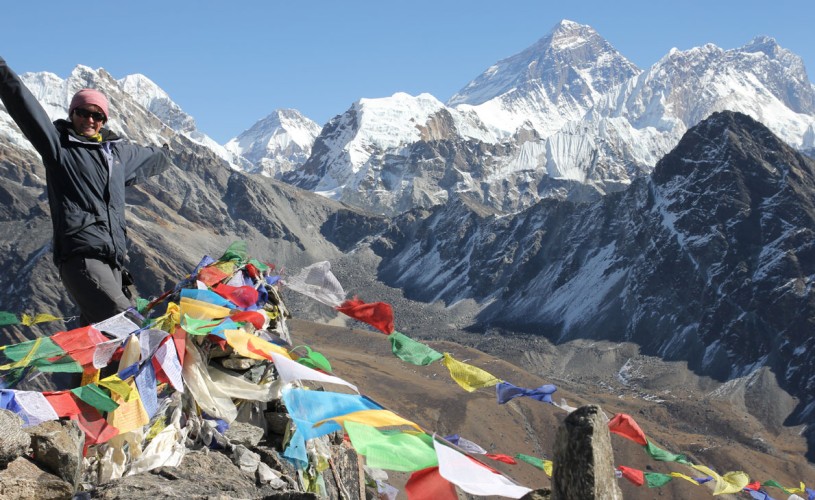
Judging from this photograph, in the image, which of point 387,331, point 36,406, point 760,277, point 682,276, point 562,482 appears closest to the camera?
point 562,482

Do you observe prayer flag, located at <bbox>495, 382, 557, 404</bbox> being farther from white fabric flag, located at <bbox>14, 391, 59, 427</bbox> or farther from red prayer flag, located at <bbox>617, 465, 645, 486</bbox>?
white fabric flag, located at <bbox>14, 391, 59, 427</bbox>

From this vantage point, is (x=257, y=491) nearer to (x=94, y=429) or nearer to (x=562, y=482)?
(x=94, y=429)

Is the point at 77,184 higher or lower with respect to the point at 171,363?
higher

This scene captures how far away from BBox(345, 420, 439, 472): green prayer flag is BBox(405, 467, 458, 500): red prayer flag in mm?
133

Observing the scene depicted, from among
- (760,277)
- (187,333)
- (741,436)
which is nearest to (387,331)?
(187,333)

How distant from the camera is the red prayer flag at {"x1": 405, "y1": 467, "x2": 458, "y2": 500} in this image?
637 cm

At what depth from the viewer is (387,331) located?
34.7ft

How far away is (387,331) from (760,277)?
17795 centimetres

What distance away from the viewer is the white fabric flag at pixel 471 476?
6055 millimetres

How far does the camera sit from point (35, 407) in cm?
692

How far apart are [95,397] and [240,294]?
360 centimetres

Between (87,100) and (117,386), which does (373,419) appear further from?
(87,100)

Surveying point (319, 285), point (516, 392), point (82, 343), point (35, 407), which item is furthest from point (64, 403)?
point (516, 392)

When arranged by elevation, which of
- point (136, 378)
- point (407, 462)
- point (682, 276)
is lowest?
point (407, 462)
